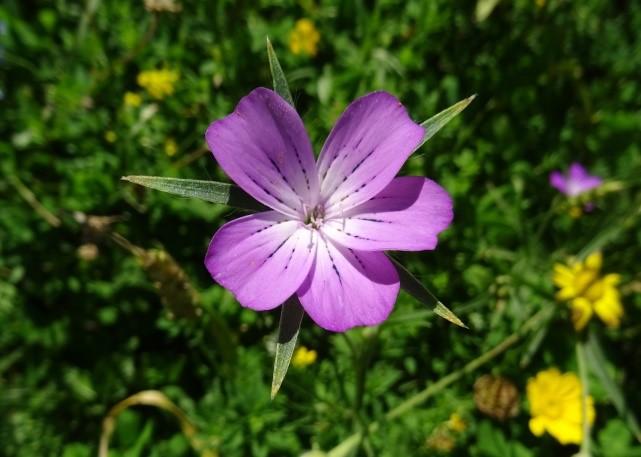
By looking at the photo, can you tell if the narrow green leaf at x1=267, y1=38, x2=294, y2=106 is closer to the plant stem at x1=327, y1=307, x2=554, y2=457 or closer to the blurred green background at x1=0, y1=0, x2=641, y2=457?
the blurred green background at x1=0, y1=0, x2=641, y2=457

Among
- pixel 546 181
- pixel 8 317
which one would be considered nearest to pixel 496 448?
pixel 546 181

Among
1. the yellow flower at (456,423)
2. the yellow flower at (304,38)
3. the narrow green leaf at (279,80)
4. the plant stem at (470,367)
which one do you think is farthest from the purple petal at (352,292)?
the yellow flower at (304,38)

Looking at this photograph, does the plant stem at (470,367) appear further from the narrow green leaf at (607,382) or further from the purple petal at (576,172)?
the purple petal at (576,172)

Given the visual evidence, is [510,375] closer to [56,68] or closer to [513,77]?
[513,77]

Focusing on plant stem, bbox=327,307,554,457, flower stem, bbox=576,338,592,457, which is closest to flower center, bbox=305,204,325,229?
plant stem, bbox=327,307,554,457

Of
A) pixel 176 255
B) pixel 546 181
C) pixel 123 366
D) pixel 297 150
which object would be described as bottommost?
pixel 123 366

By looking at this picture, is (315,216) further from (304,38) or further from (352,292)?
(304,38)
